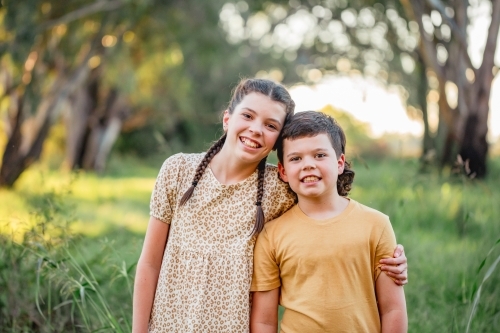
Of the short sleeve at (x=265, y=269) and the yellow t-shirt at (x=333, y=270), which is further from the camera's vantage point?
the short sleeve at (x=265, y=269)

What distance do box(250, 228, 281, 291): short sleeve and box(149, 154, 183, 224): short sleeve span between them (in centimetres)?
38

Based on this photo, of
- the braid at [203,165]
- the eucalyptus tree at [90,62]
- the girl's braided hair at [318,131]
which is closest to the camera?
the girl's braided hair at [318,131]

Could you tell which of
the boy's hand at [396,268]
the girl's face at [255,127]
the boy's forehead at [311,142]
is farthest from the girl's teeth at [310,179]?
the boy's hand at [396,268]

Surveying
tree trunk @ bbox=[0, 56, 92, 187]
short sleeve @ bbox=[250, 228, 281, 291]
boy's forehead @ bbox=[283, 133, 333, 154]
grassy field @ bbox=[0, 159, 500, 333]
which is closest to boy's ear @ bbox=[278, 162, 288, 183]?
boy's forehead @ bbox=[283, 133, 333, 154]

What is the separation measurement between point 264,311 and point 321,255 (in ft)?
1.03

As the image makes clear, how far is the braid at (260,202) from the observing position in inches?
93.2

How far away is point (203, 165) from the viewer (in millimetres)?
2494

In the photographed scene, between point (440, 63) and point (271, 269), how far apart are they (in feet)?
25.4

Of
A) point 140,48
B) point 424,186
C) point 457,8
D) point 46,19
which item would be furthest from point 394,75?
point 424,186

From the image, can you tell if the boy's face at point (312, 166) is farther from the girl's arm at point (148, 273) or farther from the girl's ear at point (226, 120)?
the girl's arm at point (148, 273)

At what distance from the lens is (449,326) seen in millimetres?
2959

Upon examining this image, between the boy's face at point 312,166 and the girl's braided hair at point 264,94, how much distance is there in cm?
16

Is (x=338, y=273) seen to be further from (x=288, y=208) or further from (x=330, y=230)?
(x=288, y=208)

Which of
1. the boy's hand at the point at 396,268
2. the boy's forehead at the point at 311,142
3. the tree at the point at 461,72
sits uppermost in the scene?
the tree at the point at 461,72
